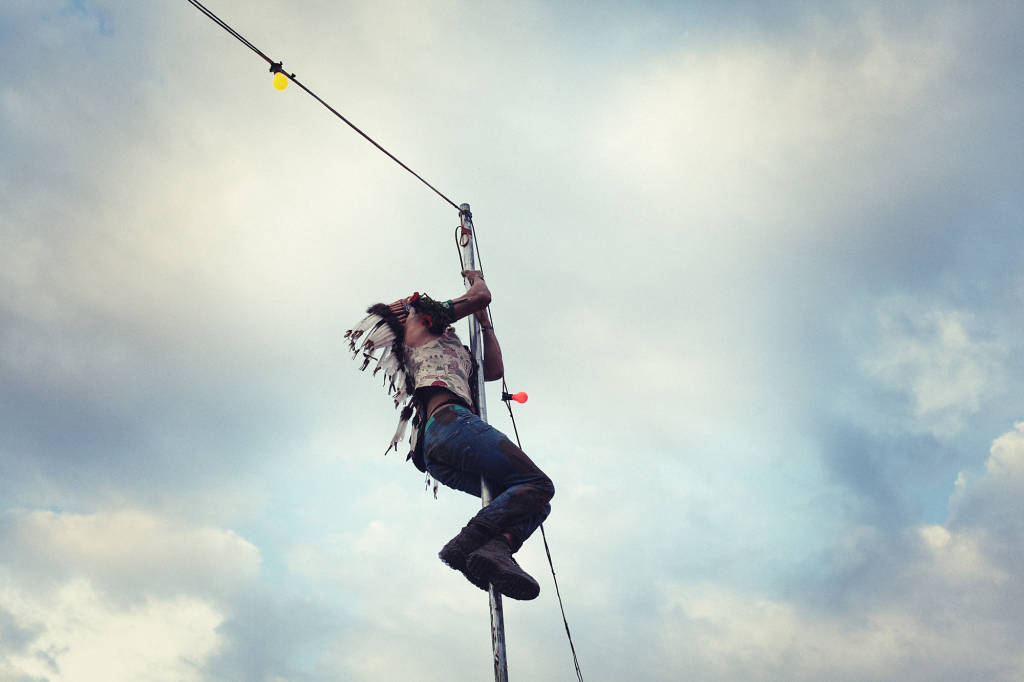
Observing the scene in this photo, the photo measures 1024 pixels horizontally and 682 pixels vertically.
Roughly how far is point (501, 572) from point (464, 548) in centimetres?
34

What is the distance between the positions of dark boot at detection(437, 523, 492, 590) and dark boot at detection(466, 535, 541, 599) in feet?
0.16

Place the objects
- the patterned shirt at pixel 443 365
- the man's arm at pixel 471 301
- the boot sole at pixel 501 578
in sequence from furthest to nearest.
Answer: the man's arm at pixel 471 301, the patterned shirt at pixel 443 365, the boot sole at pixel 501 578

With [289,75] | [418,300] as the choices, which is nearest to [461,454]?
[418,300]

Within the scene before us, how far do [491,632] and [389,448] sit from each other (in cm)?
201

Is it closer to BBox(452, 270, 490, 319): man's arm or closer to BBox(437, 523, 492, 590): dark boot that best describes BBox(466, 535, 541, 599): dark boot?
BBox(437, 523, 492, 590): dark boot

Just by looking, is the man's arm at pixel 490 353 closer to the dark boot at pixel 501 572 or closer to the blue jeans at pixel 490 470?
the blue jeans at pixel 490 470

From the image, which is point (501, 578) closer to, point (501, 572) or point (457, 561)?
point (501, 572)

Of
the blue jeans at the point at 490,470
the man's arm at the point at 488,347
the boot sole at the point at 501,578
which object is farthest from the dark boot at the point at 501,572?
the man's arm at the point at 488,347

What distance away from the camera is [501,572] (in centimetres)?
519

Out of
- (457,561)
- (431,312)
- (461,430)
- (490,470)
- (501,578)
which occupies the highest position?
(431,312)

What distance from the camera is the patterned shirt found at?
631 cm

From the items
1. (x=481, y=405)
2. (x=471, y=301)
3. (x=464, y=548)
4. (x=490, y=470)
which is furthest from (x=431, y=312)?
(x=464, y=548)

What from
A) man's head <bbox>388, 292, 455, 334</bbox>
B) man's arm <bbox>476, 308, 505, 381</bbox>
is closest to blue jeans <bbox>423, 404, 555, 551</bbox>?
man's head <bbox>388, 292, 455, 334</bbox>

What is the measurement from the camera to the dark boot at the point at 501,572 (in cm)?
521
